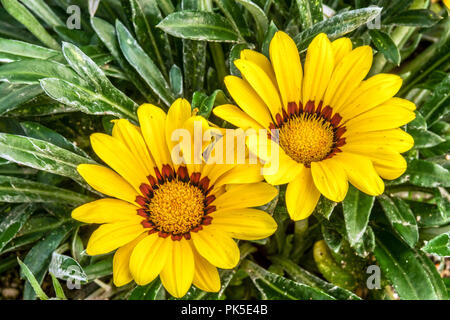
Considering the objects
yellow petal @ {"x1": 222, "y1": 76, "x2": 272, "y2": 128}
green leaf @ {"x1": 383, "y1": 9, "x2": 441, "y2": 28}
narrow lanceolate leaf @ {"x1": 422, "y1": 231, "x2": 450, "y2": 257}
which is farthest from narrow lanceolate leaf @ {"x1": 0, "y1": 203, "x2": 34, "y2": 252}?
green leaf @ {"x1": 383, "y1": 9, "x2": 441, "y2": 28}

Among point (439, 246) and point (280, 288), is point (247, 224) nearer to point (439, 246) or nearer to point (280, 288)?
point (280, 288)

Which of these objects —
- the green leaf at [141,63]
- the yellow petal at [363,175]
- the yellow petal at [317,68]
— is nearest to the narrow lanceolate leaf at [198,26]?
the green leaf at [141,63]

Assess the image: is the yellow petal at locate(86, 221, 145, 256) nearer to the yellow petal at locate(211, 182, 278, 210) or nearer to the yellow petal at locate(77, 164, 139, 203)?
the yellow petal at locate(77, 164, 139, 203)

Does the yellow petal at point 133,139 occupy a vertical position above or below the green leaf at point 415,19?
below

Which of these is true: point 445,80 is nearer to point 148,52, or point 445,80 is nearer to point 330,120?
point 330,120

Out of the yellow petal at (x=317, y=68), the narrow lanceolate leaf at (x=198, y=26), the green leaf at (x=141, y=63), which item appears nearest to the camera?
the yellow petal at (x=317, y=68)

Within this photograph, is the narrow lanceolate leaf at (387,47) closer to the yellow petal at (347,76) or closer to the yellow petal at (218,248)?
the yellow petal at (347,76)

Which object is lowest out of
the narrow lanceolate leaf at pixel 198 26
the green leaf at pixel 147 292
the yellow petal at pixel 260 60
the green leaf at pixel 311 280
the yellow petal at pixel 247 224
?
the green leaf at pixel 311 280
